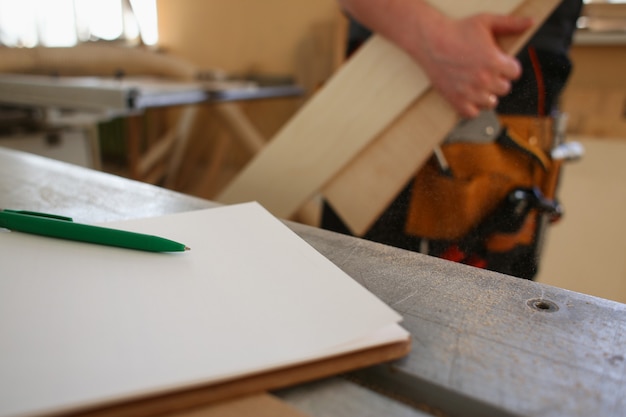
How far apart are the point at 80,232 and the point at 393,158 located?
41cm

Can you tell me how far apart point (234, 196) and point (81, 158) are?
4.17ft

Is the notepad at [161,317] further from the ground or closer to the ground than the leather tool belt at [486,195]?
closer to the ground

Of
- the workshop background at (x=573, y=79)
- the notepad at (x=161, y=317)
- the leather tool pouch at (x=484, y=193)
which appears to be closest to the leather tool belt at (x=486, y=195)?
the leather tool pouch at (x=484, y=193)

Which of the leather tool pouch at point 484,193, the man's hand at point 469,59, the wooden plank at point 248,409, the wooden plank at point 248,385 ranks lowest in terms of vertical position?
the wooden plank at point 248,409

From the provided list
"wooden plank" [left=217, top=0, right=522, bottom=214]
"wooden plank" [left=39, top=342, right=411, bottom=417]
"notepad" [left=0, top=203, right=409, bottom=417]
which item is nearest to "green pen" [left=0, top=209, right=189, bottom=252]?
"notepad" [left=0, top=203, right=409, bottom=417]

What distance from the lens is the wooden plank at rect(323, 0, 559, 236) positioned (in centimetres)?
59

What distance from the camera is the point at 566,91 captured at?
5.47 ft

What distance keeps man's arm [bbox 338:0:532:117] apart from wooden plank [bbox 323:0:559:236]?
0.02m

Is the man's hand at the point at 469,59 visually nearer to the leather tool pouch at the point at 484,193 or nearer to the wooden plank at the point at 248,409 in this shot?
the leather tool pouch at the point at 484,193

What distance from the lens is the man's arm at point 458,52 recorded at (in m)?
0.55

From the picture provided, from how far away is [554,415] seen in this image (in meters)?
0.21

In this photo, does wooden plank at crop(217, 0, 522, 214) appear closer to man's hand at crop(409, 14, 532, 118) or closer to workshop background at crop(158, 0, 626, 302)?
man's hand at crop(409, 14, 532, 118)

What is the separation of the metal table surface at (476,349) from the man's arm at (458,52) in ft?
0.90

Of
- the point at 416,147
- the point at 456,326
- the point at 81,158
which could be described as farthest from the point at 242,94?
the point at 456,326
